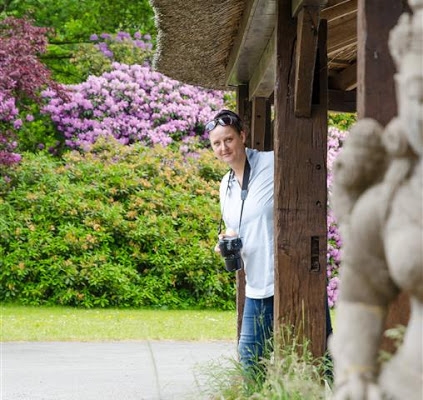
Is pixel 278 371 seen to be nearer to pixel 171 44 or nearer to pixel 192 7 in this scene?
pixel 192 7

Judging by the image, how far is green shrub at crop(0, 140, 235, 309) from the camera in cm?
1462

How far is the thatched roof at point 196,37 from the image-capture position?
752 centimetres

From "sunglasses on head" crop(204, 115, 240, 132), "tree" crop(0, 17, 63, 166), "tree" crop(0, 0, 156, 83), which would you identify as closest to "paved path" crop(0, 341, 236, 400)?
"sunglasses on head" crop(204, 115, 240, 132)

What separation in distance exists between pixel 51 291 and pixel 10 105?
324 cm

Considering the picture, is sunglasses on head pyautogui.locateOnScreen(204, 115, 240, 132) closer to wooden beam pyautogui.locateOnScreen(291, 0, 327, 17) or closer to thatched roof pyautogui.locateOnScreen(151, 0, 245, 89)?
wooden beam pyautogui.locateOnScreen(291, 0, 327, 17)

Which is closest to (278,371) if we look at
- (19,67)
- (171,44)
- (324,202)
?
(324,202)

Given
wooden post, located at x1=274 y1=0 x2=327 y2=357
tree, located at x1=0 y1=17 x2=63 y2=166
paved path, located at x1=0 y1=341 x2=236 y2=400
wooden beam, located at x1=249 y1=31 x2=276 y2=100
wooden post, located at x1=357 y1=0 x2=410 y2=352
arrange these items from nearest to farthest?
wooden post, located at x1=357 y1=0 x2=410 y2=352 → wooden post, located at x1=274 y1=0 x2=327 y2=357 → wooden beam, located at x1=249 y1=31 x2=276 y2=100 → paved path, located at x1=0 y1=341 x2=236 y2=400 → tree, located at x1=0 y1=17 x2=63 y2=166

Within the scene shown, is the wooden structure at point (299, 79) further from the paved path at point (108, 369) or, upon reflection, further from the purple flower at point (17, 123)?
the purple flower at point (17, 123)

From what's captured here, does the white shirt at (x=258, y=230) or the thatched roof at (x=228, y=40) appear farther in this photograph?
the thatched roof at (x=228, y=40)

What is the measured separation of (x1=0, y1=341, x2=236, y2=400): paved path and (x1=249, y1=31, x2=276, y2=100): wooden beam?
7.04 ft

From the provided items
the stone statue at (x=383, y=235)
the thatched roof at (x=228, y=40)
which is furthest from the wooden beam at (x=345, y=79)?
the stone statue at (x=383, y=235)

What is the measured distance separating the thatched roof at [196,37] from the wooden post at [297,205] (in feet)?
4.78

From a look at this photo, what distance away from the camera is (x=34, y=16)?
2266 centimetres

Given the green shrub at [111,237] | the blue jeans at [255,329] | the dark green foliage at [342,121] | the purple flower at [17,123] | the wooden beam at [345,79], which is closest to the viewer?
the blue jeans at [255,329]
